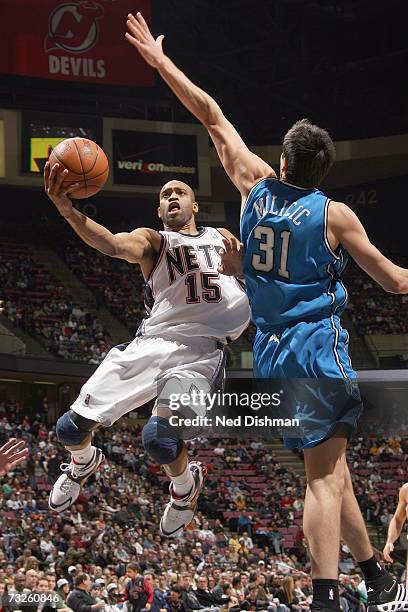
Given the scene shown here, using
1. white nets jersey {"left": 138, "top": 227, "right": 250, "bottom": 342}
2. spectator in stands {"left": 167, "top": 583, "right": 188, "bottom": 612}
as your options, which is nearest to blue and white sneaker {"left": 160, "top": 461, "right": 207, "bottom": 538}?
white nets jersey {"left": 138, "top": 227, "right": 250, "bottom": 342}

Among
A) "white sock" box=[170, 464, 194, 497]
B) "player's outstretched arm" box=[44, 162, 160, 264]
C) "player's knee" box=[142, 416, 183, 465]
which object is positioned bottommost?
"white sock" box=[170, 464, 194, 497]

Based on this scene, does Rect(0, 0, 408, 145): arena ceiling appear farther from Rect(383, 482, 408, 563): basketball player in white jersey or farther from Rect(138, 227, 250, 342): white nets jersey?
Rect(138, 227, 250, 342): white nets jersey

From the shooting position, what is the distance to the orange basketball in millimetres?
5832

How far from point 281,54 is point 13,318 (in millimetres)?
12328

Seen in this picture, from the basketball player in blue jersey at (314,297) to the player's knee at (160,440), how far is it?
5.11 feet

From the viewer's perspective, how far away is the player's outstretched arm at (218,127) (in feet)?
15.7

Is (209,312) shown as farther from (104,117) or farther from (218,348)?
(104,117)

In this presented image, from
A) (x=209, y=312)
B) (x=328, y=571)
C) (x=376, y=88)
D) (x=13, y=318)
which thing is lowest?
(x=13, y=318)

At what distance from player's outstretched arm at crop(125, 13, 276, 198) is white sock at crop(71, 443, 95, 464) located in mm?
2562

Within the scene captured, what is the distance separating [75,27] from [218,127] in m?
22.3

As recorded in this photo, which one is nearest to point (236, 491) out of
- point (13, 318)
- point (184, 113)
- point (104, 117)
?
point (13, 318)

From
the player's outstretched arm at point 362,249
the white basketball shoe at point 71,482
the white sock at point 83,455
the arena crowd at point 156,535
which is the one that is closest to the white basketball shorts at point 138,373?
the white sock at point 83,455

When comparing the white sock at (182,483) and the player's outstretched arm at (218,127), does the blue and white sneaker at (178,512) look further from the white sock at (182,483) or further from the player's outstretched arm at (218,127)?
the player's outstretched arm at (218,127)

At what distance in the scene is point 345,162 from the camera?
28609 millimetres
